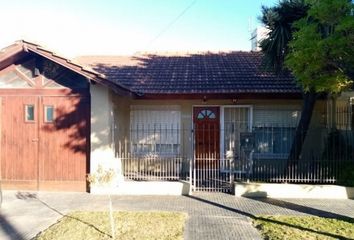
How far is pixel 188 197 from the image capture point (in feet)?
35.0

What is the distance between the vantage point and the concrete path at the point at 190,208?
754 centimetres

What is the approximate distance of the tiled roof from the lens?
13539 millimetres

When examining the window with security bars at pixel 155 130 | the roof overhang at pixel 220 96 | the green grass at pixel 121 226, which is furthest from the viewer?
the window with security bars at pixel 155 130

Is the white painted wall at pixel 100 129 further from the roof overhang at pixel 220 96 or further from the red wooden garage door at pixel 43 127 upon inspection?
the roof overhang at pixel 220 96

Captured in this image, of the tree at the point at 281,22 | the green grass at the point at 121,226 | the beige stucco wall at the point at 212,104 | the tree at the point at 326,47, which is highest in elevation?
the tree at the point at 281,22

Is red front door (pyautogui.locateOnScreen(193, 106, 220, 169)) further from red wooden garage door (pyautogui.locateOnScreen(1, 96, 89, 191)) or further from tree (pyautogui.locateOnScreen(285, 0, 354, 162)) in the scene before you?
tree (pyautogui.locateOnScreen(285, 0, 354, 162))

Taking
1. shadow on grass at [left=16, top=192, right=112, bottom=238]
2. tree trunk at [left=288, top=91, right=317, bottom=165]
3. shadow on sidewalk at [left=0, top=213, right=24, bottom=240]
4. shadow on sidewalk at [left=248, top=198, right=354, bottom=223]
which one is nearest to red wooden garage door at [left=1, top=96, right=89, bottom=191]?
shadow on grass at [left=16, top=192, right=112, bottom=238]

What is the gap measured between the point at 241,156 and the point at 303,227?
486 cm

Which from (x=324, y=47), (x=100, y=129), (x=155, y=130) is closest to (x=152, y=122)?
(x=155, y=130)

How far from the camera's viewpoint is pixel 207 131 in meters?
14.3

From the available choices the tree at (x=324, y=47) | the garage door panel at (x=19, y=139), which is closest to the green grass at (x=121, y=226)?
the garage door panel at (x=19, y=139)

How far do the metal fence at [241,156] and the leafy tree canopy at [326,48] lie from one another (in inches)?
113

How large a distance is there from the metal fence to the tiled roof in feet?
4.52

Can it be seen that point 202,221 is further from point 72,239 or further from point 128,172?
point 128,172
